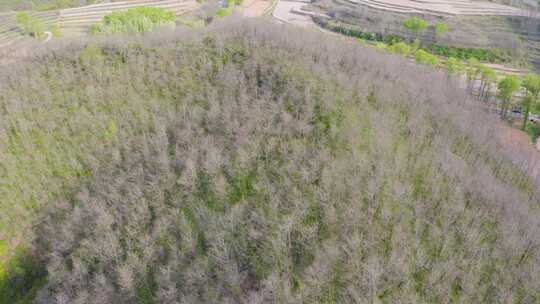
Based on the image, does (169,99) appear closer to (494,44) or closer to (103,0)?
(494,44)

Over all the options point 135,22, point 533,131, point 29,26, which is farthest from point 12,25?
point 533,131

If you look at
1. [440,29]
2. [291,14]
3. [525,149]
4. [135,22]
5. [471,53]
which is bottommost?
[525,149]

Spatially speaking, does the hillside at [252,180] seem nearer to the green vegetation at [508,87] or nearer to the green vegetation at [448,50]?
the green vegetation at [508,87]


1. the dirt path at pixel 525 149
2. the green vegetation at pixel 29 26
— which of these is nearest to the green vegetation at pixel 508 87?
the dirt path at pixel 525 149

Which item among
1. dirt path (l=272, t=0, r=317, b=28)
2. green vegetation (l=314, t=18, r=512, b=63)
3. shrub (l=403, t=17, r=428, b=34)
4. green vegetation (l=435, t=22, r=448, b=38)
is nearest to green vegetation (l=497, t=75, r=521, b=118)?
→ green vegetation (l=314, t=18, r=512, b=63)

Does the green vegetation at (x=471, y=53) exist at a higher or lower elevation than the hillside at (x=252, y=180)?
higher

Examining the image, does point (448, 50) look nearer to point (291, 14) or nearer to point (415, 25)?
point (415, 25)
